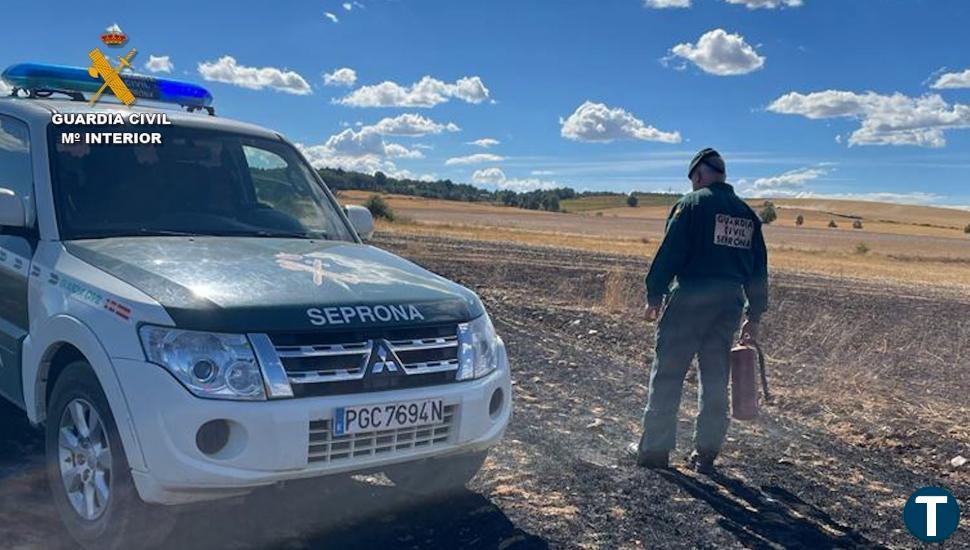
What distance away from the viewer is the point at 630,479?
477 centimetres

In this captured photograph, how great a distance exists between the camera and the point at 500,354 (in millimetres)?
4039

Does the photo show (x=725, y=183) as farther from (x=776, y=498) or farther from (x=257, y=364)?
(x=257, y=364)

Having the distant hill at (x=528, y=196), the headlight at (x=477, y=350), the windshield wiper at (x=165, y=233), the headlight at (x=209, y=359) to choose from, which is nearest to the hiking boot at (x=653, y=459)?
the headlight at (x=477, y=350)

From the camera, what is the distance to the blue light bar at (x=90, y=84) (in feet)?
16.5

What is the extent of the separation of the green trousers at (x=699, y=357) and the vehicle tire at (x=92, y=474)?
9.02ft

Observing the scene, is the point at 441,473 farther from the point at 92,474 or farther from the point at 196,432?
the point at 92,474

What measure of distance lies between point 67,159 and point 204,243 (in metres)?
0.86

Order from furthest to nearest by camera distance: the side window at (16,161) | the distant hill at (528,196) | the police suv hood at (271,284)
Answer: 1. the distant hill at (528,196)
2. the side window at (16,161)
3. the police suv hood at (271,284)

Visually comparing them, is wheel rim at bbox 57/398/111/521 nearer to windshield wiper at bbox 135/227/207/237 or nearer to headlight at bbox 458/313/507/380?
windshield wiper at bbox 135/227/207/237

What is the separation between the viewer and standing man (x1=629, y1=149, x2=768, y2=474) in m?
4.84

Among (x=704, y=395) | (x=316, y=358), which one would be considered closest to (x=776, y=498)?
(x=704, y=395)

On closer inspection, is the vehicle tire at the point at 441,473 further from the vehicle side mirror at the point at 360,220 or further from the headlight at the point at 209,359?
the vehicle side mirror at the point at 360,220

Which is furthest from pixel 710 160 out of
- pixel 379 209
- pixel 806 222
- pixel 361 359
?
pixel 806 222

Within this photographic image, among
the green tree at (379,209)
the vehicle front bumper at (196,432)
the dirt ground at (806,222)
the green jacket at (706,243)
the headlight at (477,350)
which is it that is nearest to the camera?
the vehicle front bumper at (196,432)
